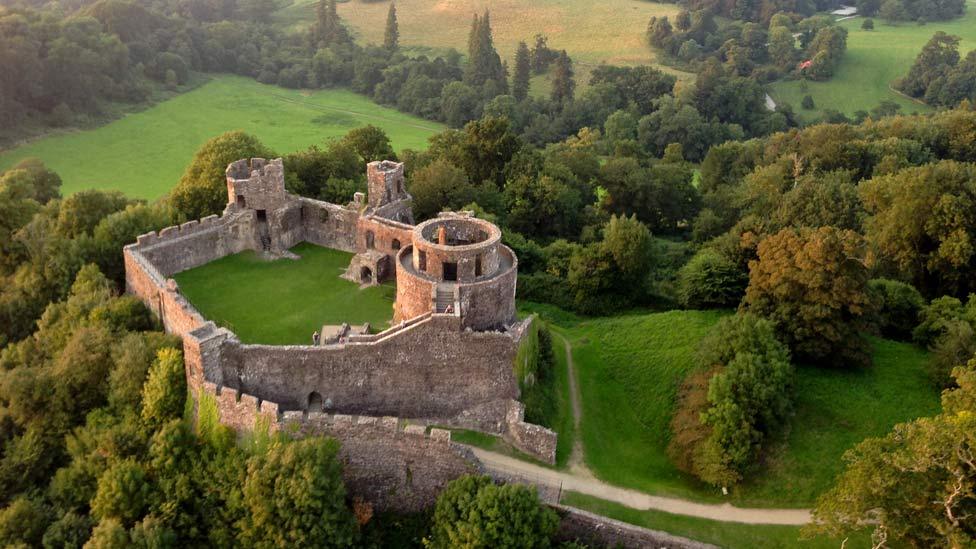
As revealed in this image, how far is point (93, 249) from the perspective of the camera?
1594 inches

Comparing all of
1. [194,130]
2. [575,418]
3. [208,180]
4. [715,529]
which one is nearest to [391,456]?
[575,418]

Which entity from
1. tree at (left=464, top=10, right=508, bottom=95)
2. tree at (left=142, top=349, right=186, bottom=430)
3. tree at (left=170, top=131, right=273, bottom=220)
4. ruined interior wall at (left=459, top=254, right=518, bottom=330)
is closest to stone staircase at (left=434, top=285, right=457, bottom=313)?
ruined interior wall at (left=459, top=254, right=518, bottom=330)

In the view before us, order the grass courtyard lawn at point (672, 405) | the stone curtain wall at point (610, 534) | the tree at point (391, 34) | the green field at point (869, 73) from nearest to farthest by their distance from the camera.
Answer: the stone curtain wall at point (610, 534)
the grass courtyard lawn at point (672, 405)
the green field at point (869, 73)
the tree at point (391, 34)

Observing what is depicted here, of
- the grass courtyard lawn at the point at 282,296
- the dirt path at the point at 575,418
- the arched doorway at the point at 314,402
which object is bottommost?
the dirt path at the point at 575,418

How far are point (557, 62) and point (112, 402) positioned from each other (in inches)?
3112

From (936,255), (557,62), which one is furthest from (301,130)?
(936,255)

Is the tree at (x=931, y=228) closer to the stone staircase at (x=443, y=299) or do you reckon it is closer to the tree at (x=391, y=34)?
the stone staircase at (x=443, y=299)

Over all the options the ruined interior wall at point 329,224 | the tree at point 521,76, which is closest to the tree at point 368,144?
the ruined interior wall at point 329,224

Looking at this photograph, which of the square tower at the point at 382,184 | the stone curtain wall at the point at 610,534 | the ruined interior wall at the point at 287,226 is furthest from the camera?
the ruined interior wall at the point at 287,226

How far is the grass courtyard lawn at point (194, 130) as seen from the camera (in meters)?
68.4

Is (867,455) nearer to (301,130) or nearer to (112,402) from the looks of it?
(112,402)

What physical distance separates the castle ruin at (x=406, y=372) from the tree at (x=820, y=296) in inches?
446

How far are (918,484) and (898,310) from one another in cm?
1863

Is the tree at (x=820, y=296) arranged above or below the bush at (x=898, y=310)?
above
